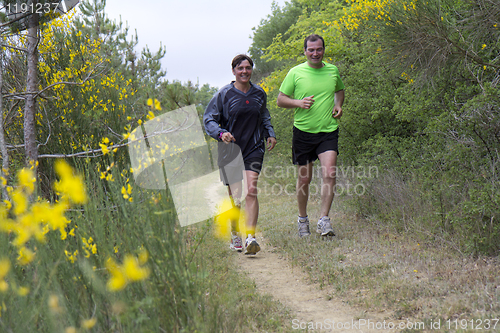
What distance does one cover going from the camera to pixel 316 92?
4.60 metres

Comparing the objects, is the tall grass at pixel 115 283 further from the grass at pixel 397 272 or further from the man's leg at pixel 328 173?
the man's leg at pixel 328 173

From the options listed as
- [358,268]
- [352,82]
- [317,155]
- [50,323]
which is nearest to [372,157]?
[352,82]

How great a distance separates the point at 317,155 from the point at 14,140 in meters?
3.44

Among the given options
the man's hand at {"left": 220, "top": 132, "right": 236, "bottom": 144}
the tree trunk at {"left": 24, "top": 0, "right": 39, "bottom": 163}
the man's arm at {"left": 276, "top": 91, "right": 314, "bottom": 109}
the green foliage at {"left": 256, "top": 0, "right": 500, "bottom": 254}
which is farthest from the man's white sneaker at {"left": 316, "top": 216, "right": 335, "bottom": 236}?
the tree trunk at {"left": 24, "top": 0, "right": 39, "bottom": 163}

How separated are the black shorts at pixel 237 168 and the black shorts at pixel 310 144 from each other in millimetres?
555

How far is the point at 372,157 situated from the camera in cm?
627

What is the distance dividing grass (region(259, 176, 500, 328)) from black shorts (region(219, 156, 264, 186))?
3.18 feet

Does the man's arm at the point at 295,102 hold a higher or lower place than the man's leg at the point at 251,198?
higher

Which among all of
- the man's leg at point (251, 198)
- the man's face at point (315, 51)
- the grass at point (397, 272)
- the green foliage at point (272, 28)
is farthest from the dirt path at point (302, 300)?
the green foliage at point (272, 28)

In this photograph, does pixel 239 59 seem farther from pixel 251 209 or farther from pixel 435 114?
pixel 435 114

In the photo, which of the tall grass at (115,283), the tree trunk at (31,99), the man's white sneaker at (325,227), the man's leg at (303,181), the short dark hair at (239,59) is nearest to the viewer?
the tall grass at (115,283)

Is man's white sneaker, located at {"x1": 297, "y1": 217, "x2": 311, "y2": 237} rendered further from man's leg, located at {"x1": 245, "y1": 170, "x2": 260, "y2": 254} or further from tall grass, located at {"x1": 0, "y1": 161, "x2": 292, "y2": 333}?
tall grass, located at {"x1": 0, "y1": 161, "x2": 292, "y2": 333}

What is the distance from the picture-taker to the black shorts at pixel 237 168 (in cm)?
435

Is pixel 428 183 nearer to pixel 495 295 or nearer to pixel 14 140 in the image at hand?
pixel 495 295
